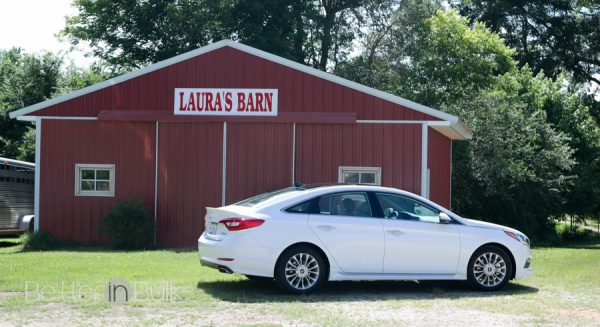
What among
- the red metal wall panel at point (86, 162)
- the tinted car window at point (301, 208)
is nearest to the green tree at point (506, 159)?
the red metal wall panel at point (86, 162)

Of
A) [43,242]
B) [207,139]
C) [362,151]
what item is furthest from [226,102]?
[43,242]

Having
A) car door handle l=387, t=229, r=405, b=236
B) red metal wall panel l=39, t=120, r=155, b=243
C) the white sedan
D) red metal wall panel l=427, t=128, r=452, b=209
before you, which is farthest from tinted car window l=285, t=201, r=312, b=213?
red metal wall panel l=427, t=128, r=452, b=209

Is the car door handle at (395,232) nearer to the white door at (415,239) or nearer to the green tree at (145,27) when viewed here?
the white door at (415,239)

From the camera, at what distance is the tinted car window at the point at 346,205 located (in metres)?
10.9

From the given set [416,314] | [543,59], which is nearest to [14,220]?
[416,314]

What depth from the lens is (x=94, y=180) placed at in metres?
19.3

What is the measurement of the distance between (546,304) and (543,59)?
37.7m

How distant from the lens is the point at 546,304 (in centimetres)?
1006

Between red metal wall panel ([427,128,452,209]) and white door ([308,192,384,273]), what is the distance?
29.1 ft

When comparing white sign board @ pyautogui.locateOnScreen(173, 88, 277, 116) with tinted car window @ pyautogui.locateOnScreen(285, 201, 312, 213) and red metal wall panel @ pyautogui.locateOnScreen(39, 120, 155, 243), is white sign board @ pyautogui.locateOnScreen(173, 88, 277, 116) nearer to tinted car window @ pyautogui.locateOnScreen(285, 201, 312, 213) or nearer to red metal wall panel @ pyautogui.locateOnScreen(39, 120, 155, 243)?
red metal wall panel @ pyautogui.locateOnScreen(39, 120, 155, 243)

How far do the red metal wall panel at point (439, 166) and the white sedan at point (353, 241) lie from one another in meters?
8.40

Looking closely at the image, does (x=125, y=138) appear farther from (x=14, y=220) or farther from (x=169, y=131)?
(x=14, y=220)

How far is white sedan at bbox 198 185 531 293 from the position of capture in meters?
10.4

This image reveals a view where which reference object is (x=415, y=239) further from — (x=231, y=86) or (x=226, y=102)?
(x=231, y=86)
